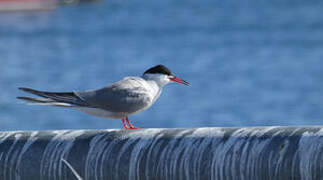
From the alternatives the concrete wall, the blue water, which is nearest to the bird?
the concrete wall

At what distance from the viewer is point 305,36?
43.6 meters

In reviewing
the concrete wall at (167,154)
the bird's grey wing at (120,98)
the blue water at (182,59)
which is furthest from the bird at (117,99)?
the blue water at (182,59)

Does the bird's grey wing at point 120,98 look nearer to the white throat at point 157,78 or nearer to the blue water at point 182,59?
→ the white throat at point 157,78

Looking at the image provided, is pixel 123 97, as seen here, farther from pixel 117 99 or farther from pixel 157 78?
pixel 157 78

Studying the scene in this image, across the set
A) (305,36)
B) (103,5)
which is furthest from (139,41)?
(103,5)

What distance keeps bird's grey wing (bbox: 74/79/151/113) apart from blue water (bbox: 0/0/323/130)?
3561 mm

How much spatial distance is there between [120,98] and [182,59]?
30.8 m

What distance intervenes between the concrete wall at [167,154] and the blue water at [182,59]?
505 centimetres

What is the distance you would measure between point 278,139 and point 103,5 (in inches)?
2832

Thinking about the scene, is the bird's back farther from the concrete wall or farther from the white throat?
the concrete wall

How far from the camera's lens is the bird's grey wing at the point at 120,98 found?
433 centimetres

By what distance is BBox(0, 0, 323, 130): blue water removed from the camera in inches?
822

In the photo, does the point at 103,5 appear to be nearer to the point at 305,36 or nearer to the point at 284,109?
the point at 305,36

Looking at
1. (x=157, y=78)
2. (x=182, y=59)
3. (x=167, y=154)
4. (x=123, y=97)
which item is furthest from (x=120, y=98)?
(x=182, y=59)
